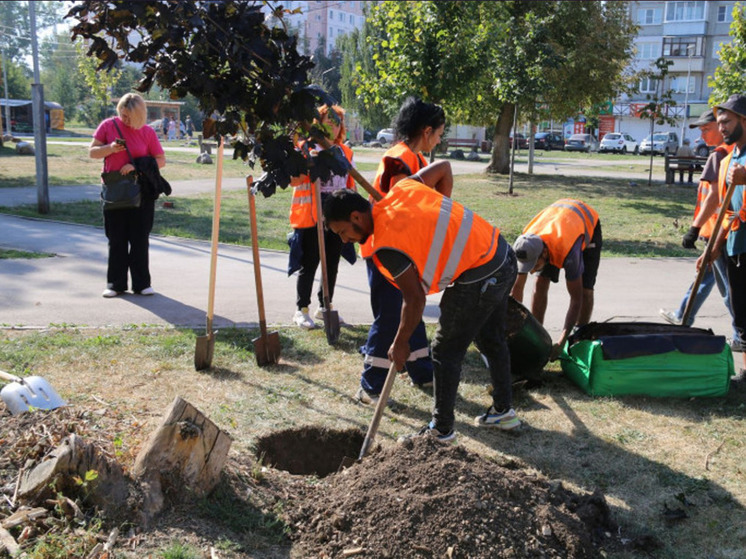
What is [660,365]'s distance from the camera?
516 centimetres

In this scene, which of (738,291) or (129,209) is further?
(129,209)

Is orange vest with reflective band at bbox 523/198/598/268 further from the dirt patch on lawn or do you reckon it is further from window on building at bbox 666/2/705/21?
window on building at bbox 666/2/705/21

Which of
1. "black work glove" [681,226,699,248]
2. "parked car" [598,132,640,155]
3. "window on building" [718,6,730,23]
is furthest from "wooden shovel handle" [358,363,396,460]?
"window on building" [718,6,730,23]

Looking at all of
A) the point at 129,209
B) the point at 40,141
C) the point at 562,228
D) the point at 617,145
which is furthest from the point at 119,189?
the point at 617,145

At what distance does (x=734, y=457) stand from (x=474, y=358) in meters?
2.13

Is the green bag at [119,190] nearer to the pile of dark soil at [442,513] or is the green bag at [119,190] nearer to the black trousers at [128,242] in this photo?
the black trousers at [128,242]

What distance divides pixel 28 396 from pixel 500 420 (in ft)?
8.78

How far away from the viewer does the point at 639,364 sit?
5.16 m

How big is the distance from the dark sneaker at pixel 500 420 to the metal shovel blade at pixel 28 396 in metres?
2.46

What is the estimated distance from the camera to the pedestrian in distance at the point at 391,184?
4.97 meters

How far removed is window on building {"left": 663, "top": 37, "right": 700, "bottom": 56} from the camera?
214 ft

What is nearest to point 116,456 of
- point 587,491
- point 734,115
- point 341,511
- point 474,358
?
point 341,511

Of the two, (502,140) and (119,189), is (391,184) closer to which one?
(119,189)

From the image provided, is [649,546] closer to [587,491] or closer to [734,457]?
[587,491]
